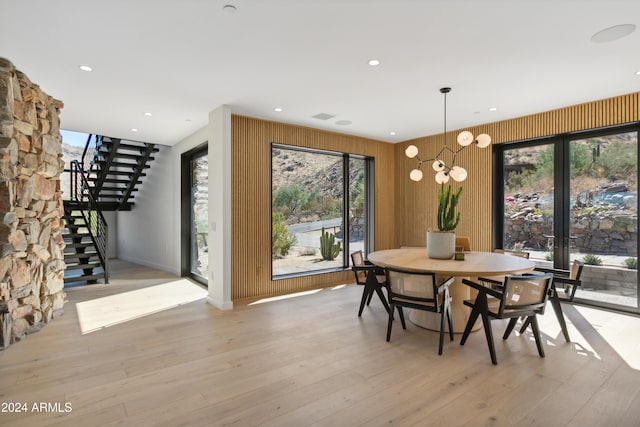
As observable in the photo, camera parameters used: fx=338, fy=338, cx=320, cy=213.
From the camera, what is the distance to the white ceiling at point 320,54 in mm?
2430

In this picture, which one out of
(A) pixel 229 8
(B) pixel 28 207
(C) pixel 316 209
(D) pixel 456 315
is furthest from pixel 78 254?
(D) pixel 456 315

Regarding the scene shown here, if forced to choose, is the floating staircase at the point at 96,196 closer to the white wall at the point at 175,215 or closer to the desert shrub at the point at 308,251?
the white wall at the point at 175,215

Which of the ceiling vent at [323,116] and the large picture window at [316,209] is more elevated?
the ceiling vent at [323,116]

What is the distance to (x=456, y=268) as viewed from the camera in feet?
10.7

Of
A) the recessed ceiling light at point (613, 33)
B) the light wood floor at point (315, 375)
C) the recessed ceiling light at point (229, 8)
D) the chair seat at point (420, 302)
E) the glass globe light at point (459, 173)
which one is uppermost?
the recessed ceiling light at point (229, 8)

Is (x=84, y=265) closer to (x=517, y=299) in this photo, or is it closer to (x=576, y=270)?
(x=517, y=299)

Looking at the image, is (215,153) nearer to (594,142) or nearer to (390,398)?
(390,398)

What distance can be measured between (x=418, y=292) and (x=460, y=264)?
659 mm

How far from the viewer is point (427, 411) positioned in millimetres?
2254

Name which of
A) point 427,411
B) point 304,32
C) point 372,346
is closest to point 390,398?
point 427,411

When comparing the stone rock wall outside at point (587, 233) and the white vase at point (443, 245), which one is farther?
the stone rock wall outside at point (587, 233)

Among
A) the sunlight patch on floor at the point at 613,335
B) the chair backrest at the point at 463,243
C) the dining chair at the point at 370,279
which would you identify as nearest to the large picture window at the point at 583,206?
the sunlight patch on floor at the point at 613,335

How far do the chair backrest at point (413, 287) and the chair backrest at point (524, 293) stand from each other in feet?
1.90

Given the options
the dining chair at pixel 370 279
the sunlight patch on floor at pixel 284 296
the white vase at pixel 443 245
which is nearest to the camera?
the white vase at pixel 443 245
